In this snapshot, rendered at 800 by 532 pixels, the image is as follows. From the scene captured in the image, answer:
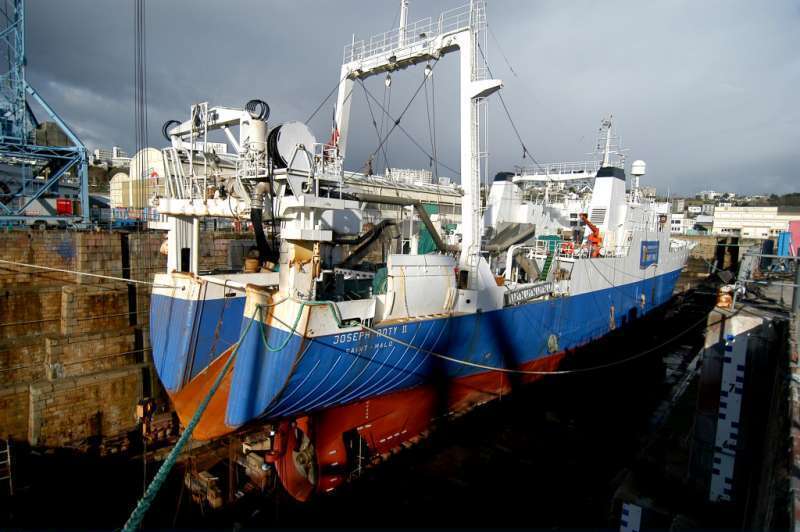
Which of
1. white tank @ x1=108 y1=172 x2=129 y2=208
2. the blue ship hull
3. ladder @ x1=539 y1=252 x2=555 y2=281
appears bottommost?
the blue ship hull

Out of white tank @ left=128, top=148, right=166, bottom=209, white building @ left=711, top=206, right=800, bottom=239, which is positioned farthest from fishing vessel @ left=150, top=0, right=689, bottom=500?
white building @ left=711, top=206, right=800, bottom=239

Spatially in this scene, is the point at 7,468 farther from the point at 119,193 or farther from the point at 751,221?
the point at 751,221

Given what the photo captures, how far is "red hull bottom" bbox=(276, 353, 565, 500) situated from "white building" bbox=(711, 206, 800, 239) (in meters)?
48.9

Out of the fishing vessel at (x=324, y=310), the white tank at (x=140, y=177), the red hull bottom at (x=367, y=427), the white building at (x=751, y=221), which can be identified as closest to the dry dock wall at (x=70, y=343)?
the fishing vessel at (x=324, y=310)

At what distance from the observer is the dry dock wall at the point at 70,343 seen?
35.0ft

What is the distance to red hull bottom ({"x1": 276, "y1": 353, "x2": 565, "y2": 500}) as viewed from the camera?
27.9 ft

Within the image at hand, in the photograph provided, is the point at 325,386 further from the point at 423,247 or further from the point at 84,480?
the point at 84,480

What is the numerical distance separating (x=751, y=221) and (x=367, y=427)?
56898mm

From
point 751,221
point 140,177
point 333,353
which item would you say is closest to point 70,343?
point 333,353

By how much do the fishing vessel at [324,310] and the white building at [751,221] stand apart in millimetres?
48100

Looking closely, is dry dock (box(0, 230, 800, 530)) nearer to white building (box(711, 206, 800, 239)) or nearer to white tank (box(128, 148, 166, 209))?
white tank (box(128, 148, 166, 209))

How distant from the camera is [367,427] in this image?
911 cm

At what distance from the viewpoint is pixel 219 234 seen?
16.4 meters

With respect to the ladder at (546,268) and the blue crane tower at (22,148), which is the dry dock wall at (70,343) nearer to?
the blue crane tower at (22,148)
